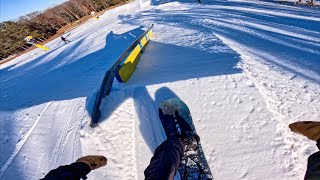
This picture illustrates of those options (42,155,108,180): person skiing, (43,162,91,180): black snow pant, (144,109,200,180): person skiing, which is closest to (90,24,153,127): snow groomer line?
(42,155,108,180): person skiing

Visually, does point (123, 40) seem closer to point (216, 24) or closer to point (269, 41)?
point (216, 24)

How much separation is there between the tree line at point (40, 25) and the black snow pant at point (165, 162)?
34.8 m

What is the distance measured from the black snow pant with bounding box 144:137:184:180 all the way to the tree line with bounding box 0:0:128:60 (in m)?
34.8

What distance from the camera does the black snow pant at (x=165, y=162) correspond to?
229 cm

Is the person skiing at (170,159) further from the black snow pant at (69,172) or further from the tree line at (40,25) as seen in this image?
the tree line at (40,25)

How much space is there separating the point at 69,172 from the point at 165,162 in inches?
46.4

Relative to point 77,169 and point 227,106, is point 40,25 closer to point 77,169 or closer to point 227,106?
point 227,106

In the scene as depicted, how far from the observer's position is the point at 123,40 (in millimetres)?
11945

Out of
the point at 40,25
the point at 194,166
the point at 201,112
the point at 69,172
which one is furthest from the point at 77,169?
the point at 40,25

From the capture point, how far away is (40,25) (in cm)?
3550

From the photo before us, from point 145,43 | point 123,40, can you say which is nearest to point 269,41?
point 145,43

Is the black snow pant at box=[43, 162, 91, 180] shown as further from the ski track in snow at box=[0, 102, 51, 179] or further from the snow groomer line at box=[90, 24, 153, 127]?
the ski track in snow at box=[0, 102, 51, 179]

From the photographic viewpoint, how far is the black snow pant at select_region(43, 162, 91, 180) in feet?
8.21

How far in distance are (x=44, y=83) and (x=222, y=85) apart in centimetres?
741
